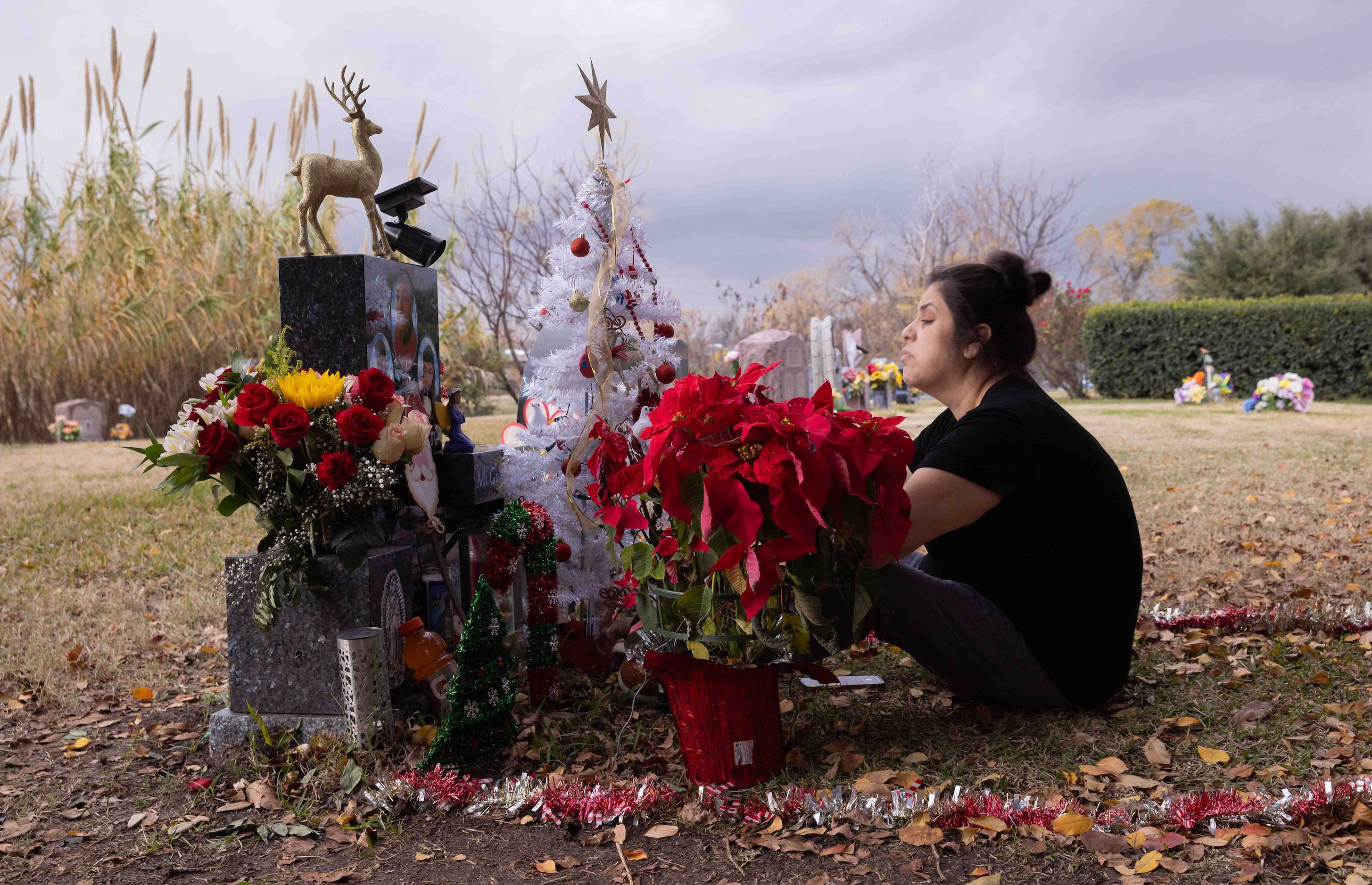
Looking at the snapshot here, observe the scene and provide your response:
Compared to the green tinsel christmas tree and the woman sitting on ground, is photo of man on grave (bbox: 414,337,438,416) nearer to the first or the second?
the green tinsel christmas tree

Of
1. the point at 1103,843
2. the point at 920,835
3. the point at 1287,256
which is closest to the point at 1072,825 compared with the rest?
the point at 1103,843

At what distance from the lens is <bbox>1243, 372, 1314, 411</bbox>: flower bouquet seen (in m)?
13.3

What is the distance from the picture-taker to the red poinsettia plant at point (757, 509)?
200cm

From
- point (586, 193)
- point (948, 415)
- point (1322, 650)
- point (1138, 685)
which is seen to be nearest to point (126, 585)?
point (586, 193)

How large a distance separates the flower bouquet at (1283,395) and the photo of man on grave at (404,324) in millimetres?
13433

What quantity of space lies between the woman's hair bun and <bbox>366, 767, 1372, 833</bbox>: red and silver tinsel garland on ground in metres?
1.35

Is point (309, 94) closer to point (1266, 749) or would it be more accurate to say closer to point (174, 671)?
point (174, 671)

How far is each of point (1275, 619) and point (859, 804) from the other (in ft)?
7.54

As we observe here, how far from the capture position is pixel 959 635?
254 centimetres

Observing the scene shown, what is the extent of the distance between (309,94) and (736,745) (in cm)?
996

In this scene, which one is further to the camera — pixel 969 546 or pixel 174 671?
pixel 174 671

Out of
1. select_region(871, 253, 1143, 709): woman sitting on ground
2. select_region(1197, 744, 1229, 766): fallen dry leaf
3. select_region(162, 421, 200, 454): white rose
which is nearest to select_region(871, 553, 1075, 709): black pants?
select_region(871, 253, 1143, 709): woman sitting on ground

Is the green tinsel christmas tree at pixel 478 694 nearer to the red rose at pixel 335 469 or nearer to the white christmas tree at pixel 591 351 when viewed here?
the red rose at pixel 335 469

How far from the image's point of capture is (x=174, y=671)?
3562mm
